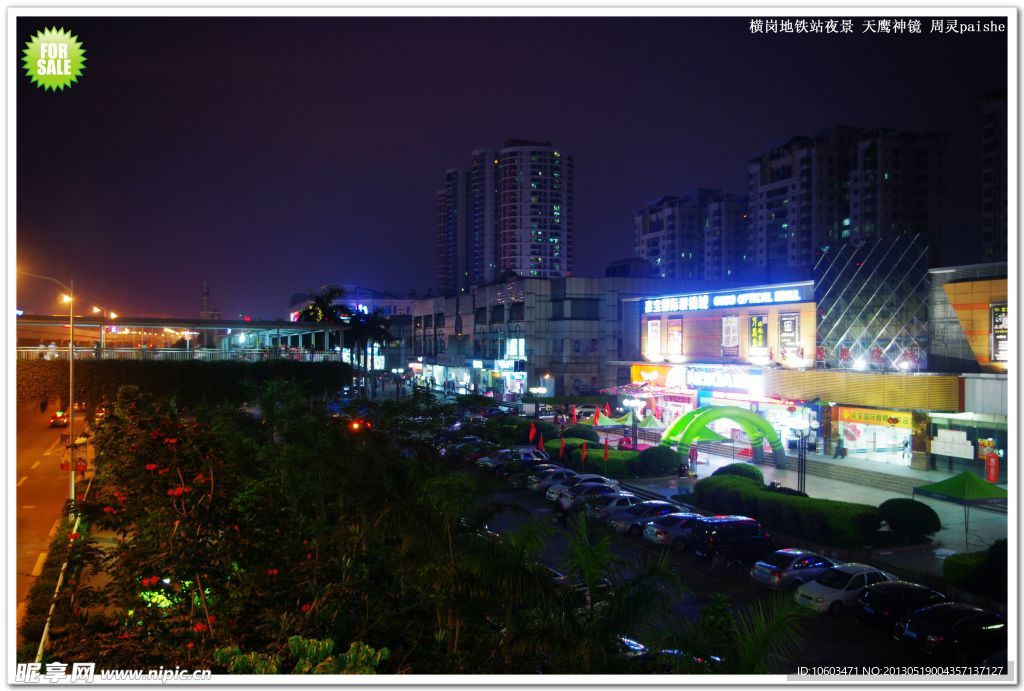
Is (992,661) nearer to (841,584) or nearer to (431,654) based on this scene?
(841,584)

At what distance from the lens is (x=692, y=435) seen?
94.7ft

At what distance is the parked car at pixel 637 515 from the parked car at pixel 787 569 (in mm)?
4123

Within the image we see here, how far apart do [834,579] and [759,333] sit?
22.7 meters

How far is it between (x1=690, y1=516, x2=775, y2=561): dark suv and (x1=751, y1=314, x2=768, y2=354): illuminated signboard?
19089mm

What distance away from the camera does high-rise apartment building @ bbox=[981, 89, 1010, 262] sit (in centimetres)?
6644

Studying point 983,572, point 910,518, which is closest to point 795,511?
point 910,518

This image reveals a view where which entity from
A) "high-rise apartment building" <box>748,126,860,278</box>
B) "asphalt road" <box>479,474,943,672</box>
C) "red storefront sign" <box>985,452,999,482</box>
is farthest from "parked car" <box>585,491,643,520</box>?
"high-rise apartment building" <box>748,126,860,278</box>

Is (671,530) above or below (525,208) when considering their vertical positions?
below

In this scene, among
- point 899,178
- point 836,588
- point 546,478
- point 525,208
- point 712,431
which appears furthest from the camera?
point 525,208

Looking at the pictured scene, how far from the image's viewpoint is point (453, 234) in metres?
147

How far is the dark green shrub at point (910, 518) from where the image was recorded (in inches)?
694

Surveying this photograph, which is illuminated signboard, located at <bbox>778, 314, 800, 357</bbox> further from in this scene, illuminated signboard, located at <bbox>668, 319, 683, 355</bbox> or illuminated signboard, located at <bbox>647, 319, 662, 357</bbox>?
illuminated signboard, located at <bbox>647, 319, 662, 357</bbox>

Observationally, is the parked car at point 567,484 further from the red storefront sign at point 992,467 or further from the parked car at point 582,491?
the red storefront sign at point 992,467

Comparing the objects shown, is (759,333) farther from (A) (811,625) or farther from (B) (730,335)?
(A) (811,625)
